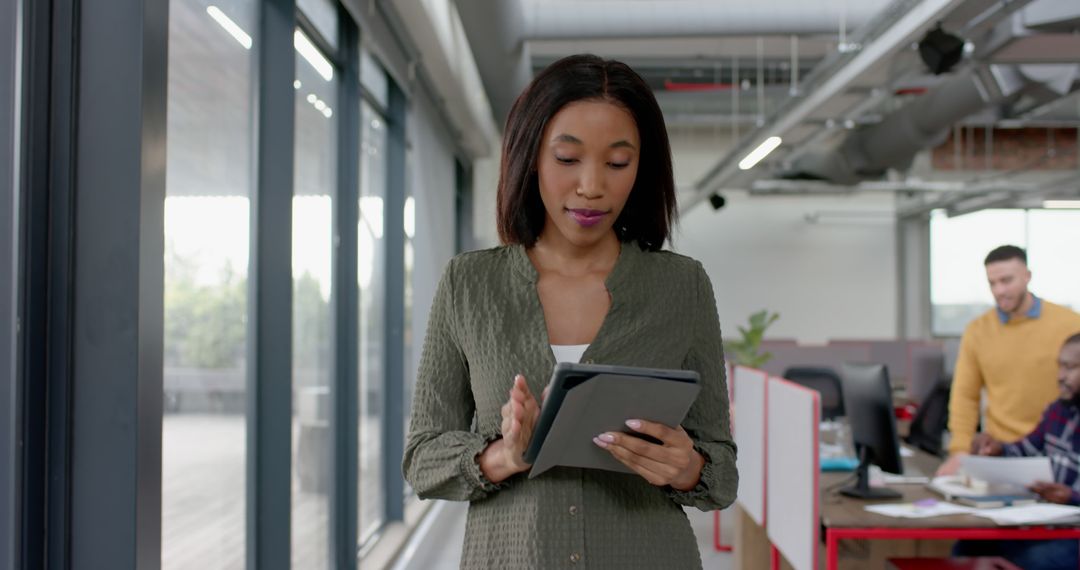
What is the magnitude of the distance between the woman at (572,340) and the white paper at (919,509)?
7.24 feet

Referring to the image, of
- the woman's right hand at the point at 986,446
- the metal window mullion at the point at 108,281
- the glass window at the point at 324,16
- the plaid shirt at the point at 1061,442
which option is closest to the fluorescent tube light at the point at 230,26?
the glass window at the point at 324,16

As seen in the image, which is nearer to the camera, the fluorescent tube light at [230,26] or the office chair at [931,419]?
the fluorescent tube light at [230,26]

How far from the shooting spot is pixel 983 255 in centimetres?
1243

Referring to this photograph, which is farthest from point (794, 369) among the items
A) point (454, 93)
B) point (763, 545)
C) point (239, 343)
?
point (239, 343)

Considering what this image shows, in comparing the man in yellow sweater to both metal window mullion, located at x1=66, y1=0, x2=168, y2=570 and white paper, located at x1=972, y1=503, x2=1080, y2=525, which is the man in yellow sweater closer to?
white paper, located at x1=972, y1=503, x2=1080, y2=525

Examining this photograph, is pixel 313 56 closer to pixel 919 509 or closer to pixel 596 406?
pixel 919 509

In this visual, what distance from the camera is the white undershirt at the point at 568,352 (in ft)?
3.76

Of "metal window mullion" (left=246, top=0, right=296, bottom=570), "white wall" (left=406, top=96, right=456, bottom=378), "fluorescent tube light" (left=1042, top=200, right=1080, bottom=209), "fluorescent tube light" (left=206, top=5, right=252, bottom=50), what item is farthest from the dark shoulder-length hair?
"fluorescent tube light" (left=1042, top=200, right=1080, bottom=209)

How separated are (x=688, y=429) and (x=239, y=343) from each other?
81.0 inches

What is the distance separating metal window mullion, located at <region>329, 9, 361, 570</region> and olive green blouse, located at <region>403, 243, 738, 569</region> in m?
3.04

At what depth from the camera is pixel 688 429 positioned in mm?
1171

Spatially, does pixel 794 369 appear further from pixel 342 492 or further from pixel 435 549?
pixel 342 492

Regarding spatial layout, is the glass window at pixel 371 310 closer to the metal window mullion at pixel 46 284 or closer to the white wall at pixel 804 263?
the metal window mullion at pixel 46 284

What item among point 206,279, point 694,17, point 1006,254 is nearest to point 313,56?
point 206,279
